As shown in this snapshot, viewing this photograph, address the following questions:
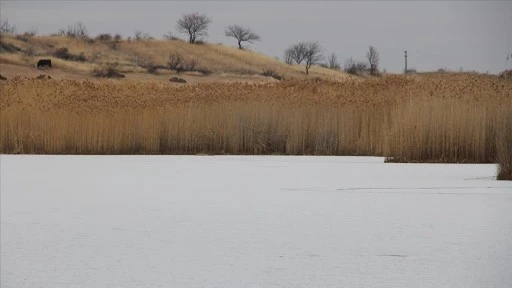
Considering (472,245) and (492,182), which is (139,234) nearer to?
(472,245)

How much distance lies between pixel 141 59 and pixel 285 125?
39.0 metres

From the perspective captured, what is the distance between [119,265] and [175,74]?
3887 cm

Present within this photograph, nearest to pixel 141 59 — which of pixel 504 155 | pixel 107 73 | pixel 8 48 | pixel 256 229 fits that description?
pixel 8 48

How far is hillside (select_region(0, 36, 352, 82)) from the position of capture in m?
39.5

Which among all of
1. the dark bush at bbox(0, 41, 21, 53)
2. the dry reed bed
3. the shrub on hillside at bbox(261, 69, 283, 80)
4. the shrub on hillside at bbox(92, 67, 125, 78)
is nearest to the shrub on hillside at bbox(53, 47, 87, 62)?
the dark bush at bbox(0, 41, 21, 53)

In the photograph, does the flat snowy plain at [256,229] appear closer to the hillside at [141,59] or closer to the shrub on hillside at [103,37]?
the hillside at [141,59]

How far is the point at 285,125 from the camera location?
32.3 feet

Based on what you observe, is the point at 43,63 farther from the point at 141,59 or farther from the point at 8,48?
the point at 141,59

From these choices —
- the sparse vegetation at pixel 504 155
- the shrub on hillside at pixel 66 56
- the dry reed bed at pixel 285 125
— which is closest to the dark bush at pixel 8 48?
the shrub on hillside at pixel 66 56

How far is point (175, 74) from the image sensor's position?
41.6 metres

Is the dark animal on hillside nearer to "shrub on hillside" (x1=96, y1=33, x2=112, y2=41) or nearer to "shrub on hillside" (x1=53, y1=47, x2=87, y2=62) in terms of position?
"shrub on hillside" (x1=53, y1=47, x2=87, y2=62)

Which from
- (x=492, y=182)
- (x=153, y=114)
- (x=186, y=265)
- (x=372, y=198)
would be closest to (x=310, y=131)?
(x=153, y=114)

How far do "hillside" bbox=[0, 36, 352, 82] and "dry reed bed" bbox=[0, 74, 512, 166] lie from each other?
24790mm

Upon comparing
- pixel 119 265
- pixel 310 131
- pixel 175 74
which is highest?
pixel 175 74
